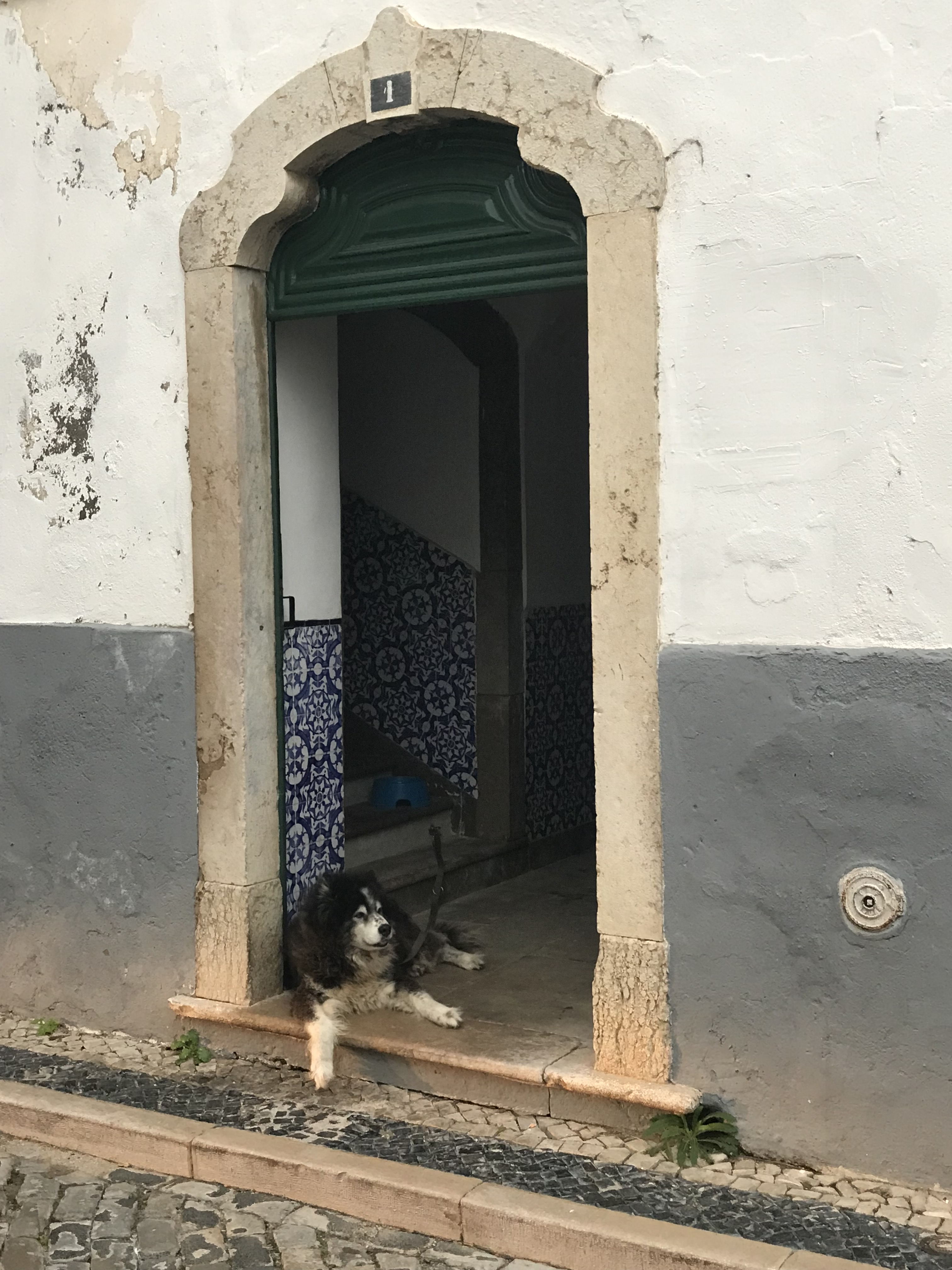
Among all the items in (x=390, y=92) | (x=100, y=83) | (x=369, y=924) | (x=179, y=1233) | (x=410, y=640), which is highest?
(x=100, y=83)

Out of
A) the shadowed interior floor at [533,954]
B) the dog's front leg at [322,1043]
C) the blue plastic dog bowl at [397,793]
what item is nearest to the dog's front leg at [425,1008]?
the shadowed interior floor at [533,954]

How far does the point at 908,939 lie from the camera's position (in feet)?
13.8

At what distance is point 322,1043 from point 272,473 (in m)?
2.18

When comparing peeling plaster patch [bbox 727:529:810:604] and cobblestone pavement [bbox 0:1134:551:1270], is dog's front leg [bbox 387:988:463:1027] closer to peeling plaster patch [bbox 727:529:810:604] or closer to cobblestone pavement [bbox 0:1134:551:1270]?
cobblestone pavement [bbox 0:1134:551:1270]

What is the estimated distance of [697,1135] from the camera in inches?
177

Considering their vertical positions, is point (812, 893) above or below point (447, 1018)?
above

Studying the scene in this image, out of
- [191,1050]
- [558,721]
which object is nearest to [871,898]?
[191,1050]

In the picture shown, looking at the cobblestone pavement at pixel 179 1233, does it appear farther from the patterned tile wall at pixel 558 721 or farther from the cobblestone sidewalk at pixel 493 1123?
the patterned tile wall at pixel 558 721

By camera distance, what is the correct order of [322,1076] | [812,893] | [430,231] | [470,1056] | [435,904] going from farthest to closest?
1. [435,904]
2. [430,231]
3. [322,1076]
4. [470,1056]
5. [812,893]

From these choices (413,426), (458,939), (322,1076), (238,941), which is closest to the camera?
(322,1076)

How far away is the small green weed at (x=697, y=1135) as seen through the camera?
14.7 feet

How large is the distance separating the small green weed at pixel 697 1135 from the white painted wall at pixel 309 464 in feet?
8.16

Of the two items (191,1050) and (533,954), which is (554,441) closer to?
(533,954)

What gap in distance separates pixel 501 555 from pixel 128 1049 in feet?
11.7
